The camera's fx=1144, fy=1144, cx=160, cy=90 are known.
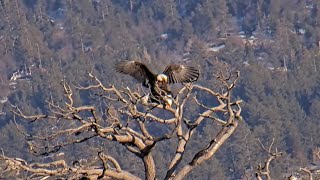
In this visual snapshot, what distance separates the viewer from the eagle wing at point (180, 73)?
35.4 ft

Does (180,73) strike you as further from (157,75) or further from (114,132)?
(114,132)

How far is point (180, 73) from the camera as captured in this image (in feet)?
35.8

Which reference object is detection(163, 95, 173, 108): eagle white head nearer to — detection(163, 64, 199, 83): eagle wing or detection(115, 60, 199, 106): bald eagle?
detection(115, 60, 199, 106): bald eagle

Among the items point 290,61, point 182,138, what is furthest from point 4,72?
point 182,138

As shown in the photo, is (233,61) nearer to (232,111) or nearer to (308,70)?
(308,70)

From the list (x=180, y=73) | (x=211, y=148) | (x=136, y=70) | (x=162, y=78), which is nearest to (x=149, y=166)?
(x=211, y=148)

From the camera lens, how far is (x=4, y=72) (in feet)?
332

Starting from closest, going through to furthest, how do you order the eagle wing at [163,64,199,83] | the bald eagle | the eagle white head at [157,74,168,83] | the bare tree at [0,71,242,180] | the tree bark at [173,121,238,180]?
1. the bare tree at [0,71,242,180]
2. the tree bark at [173,121,238,180]
3. the bald eagle
4. the eagle white head at [157,74,168,83]
5. the eagle wing at [163,64,199,83]

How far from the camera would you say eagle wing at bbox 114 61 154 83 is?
10.9m

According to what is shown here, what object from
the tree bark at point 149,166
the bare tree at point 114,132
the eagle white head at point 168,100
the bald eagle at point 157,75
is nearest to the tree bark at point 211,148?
the bare tree at point 114,132

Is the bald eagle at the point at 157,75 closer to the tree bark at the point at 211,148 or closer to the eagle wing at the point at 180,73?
the eagle wing at the point at 180,73

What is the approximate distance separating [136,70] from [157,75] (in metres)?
0.54

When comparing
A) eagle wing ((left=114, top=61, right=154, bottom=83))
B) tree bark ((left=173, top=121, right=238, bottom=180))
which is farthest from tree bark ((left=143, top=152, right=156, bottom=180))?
eagle wing ((left=114, top=61, right=154, bottom=83))

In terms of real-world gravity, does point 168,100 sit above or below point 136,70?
above
